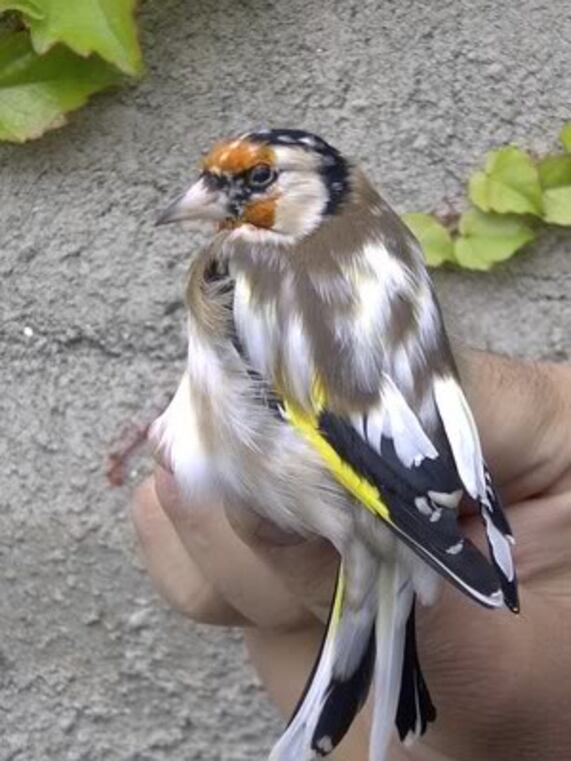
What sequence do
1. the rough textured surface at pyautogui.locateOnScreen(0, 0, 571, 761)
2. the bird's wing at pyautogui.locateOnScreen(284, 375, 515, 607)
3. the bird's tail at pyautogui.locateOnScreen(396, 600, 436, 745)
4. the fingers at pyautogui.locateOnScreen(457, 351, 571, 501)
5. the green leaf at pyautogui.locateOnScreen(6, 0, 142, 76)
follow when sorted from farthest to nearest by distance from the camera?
the rough textured surface at pyautogui.locateOnScreen(0, 0, 571, 761)
the green leaf at pyautogui.locateOnScreen(6, 0, 142, 76)
the fingers at pyautogui.locateOnScreen(457, 351, 571, 501)
the bird's tail at pyautogui.locateOnScreen(396, 600, 436, 745)
the bird's wing at pyautogui.locateOnScreen(284, 375, 515, 607)

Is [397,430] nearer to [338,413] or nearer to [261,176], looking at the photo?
[338,413]

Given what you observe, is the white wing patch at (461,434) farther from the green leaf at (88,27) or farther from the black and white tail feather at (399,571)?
the green leaf at (88,27)

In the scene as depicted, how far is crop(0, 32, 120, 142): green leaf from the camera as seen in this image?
1.38 m

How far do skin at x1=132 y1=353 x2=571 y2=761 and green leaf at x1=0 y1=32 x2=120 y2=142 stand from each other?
0.28 m

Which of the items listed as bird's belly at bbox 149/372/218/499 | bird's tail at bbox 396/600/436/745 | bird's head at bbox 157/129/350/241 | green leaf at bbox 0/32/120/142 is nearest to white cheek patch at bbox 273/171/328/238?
bird's head at bbox 157/129/350/241

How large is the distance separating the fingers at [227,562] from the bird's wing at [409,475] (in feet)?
0.67

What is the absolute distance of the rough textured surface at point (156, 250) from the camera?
144 cm

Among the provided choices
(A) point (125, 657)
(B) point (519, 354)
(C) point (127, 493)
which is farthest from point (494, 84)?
(A) point (125, 657)

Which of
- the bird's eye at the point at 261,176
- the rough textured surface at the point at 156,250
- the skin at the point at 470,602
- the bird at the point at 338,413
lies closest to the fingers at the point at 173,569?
the skin at the point at 470,602

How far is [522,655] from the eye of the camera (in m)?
1.14

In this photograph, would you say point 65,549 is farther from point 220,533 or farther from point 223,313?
point 223,313

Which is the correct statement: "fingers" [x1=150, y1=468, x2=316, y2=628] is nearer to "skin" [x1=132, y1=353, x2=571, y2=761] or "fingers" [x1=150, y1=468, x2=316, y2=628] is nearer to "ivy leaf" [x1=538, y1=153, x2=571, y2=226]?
"skin" [x1=132, y1=353, x2=571, y2=761]

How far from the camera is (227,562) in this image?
1239 millimetres

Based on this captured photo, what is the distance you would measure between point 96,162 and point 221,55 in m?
0.13
